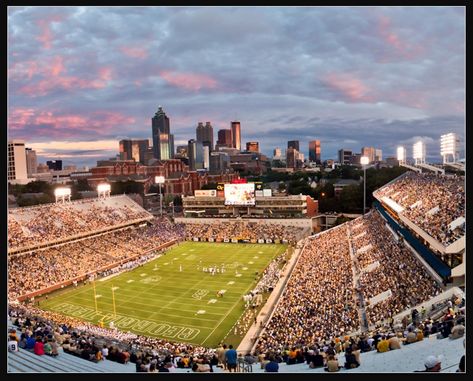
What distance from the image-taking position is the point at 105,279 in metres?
36.9

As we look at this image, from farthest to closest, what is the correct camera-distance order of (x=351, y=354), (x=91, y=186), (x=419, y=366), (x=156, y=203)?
(x=91, y=186) → (x=156, y=203) → (x=351, y=354) → (x=419, y=366)

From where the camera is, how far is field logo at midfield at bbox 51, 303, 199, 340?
24.5 m

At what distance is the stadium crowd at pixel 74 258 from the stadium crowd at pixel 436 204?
89.6 ft

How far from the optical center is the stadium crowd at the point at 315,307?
20.0 m

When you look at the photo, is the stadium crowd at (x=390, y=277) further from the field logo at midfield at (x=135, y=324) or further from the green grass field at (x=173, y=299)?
the field logo at midfield at (x=135, y=324)

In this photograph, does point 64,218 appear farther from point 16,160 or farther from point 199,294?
point 16,160

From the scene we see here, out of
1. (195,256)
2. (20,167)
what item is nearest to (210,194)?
(195,256)

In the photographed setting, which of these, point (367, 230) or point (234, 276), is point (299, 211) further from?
point (234, 276)

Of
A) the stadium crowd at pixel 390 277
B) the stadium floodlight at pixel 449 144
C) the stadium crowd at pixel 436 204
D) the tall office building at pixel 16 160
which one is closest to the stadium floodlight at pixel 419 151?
the stadium floodlight at pixel 449 144

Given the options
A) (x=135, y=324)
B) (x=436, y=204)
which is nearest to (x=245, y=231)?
(x=135, y=324)

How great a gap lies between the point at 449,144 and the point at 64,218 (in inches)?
1615

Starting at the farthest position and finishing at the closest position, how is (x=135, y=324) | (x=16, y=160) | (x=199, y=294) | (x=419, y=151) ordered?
(x=16, y=160) < (x=419, y=151) < (x=199, y=294) < (x=135, y=324)

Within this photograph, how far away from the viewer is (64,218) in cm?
4528

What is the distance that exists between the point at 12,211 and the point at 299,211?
1471 inches
